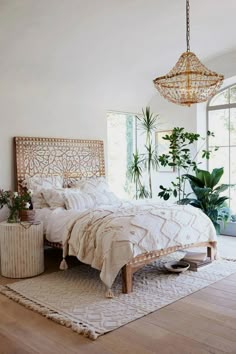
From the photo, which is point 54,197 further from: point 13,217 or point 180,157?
point 180,157

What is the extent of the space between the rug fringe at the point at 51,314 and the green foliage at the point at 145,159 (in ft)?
12.6

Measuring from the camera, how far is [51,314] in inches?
130

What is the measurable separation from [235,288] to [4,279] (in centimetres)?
254

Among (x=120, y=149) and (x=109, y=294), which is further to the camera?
(x=120, y=149)

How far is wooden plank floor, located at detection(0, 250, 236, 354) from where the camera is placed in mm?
2725

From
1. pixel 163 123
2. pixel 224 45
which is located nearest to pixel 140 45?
pixel 224 45

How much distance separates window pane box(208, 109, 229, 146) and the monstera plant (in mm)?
929

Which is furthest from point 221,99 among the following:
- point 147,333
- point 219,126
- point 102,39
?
point 147,333

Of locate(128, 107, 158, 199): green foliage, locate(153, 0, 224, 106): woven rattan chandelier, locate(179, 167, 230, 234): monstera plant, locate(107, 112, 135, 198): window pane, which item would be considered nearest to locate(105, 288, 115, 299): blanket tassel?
locate(153, 0, 224, 106): woven rattan chandelier

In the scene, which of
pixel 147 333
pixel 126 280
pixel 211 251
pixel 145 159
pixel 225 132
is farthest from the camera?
pixel 145 159

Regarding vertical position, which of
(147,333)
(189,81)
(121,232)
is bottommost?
(147,333)

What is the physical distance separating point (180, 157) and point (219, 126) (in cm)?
97

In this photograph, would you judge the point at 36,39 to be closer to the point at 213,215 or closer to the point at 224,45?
the point at 224,45

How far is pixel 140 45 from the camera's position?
18.4ft
